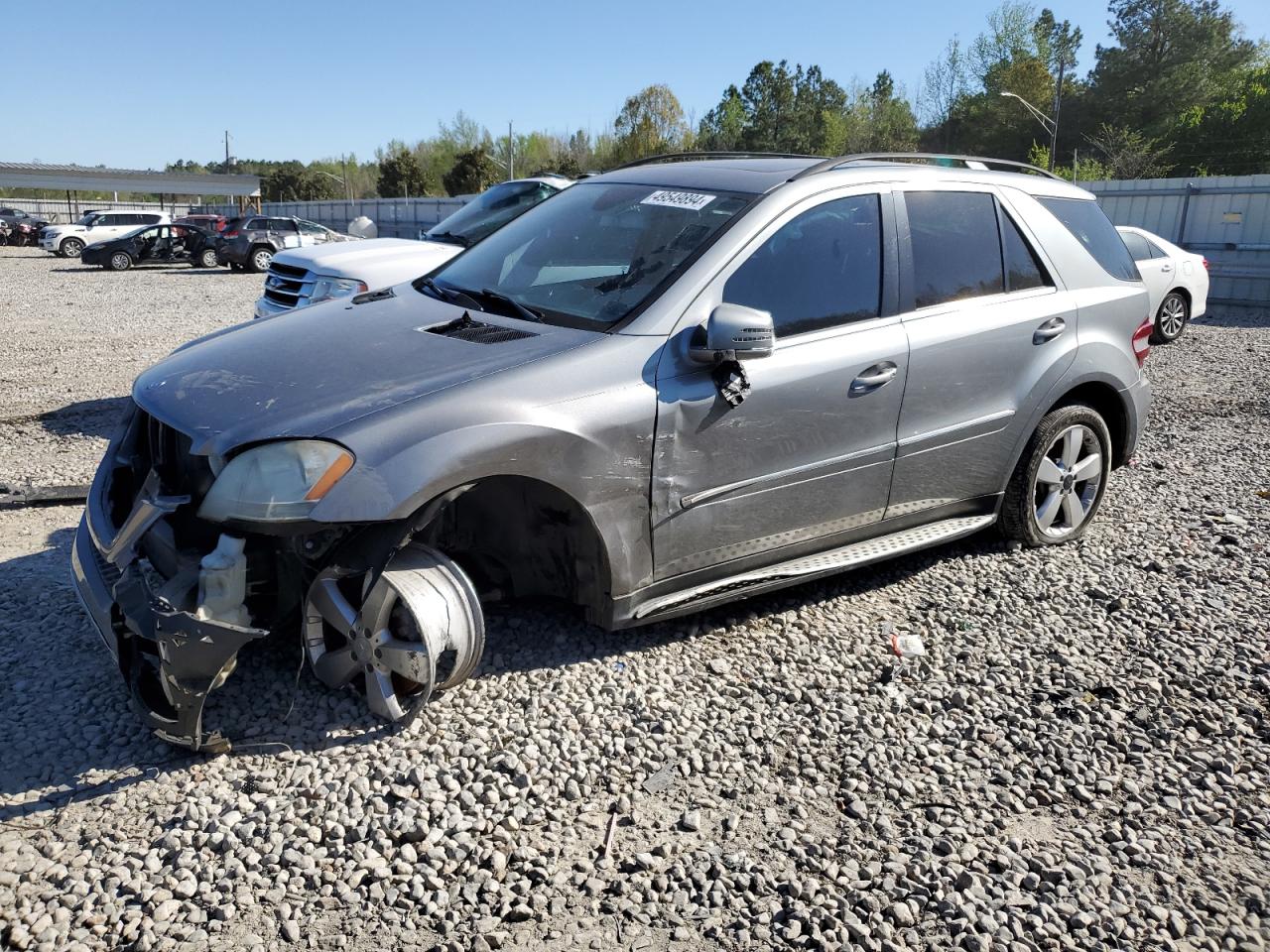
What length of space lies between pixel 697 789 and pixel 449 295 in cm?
238

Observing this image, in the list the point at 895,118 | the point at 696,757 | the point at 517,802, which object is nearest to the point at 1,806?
the point at 517,802

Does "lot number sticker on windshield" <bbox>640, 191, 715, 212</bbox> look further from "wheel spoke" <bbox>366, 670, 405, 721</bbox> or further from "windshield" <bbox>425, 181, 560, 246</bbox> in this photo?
"windshield" <bbox>425, 181, 560, 246</bbox>

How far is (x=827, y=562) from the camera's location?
14.0ft

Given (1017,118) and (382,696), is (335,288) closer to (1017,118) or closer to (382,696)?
(382,696)

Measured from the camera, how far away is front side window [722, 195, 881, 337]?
13.1ft

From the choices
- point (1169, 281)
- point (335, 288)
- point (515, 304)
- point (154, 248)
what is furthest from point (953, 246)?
point (154, 248)

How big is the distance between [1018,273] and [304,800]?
154 inches

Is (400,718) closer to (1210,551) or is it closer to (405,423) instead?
(405,423)

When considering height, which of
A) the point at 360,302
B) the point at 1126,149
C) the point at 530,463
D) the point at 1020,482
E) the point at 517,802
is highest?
the point at 1126,149

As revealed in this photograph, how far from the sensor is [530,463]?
3.39 metres

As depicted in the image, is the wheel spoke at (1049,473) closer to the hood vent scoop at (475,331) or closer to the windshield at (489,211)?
the hood vent scoop at (475,331)

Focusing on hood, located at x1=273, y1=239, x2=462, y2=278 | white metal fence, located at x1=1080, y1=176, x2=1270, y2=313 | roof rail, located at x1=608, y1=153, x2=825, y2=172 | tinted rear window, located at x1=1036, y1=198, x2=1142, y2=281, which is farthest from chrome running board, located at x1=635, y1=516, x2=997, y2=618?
white metal fence, located at x1=1080, y1=176, x2=1270, y2=313

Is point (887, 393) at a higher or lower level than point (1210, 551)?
higher

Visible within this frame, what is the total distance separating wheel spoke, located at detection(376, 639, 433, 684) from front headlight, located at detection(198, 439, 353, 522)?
0.53 m
